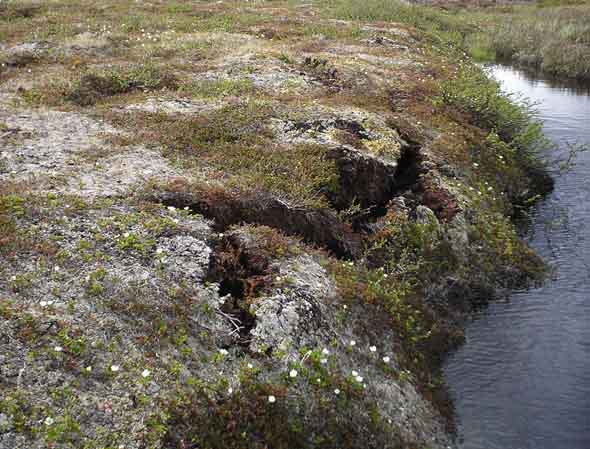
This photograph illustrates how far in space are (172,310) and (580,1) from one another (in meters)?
72.2

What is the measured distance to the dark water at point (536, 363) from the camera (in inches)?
406

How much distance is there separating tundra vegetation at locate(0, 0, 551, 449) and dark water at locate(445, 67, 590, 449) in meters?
0.52

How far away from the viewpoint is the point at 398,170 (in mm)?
16828

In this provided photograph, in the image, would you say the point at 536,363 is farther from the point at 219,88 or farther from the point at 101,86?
the point at 101,86

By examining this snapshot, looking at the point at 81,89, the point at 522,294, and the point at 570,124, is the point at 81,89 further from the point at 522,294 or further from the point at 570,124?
the point at 570,124

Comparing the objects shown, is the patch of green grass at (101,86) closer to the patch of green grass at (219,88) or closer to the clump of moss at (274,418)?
the patch of green grass at (219,88)

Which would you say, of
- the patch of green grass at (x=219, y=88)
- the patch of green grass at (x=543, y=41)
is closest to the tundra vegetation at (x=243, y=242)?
the patch of green grass at (x=219, y=88)

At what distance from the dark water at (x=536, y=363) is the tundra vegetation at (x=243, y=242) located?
0.52 m

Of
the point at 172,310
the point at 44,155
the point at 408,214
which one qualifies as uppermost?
the point at 44,155

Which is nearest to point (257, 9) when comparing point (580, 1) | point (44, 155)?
point (44, 155)

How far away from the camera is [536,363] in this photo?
11.9 m

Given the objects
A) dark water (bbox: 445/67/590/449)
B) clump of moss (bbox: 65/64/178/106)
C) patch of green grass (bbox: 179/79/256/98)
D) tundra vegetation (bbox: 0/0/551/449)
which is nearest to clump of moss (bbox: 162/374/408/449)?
tundra vegetation (bbox: 0/0/551/449)

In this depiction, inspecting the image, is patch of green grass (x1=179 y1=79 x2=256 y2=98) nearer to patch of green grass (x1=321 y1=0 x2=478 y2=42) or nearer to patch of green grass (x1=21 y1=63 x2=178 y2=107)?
patch of green grass (x1=21 y1=63 x2=178 y2=107)

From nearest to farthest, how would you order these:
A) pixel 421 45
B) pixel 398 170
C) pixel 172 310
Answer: pixel 172 310 → pixel 398 170 → pixel 421 45
